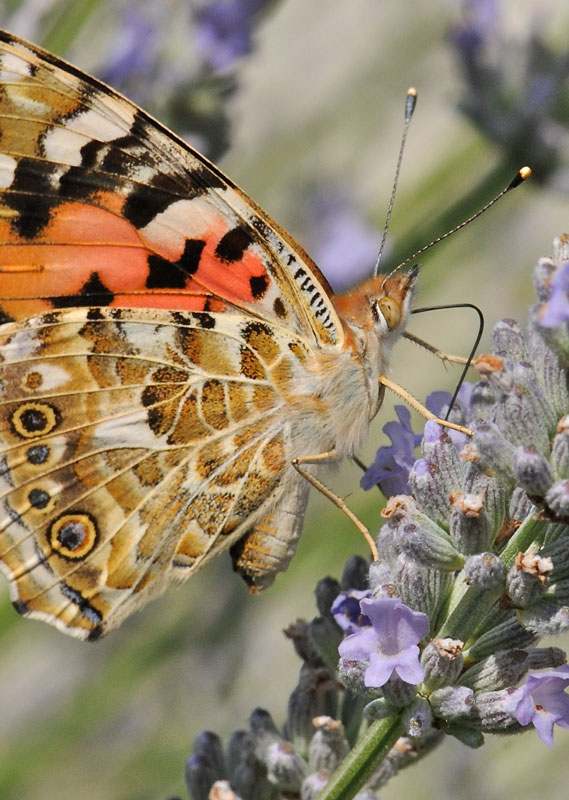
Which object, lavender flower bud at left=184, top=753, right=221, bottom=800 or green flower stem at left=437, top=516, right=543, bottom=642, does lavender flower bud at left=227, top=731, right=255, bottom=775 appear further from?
green flower stem at left=437, top=516, right=543, bottom=642

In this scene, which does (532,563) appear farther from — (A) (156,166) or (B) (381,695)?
(A) (156,166)

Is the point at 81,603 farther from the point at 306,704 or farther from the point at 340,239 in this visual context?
the point at 340,239

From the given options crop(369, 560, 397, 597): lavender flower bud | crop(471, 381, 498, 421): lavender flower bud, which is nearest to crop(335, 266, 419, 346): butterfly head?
crop(471, 381, 498, 421): lavender flower bud

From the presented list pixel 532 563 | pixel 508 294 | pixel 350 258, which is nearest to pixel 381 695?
pixel 532 563

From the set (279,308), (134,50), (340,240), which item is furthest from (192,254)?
(340,240)

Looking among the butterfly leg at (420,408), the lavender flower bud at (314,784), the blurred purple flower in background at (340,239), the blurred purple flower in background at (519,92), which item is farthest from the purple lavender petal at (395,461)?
the blurred purple flower in background at (340,239)

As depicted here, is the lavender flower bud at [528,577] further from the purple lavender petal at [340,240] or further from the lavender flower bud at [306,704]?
the purple lavender petal at [340,240]
